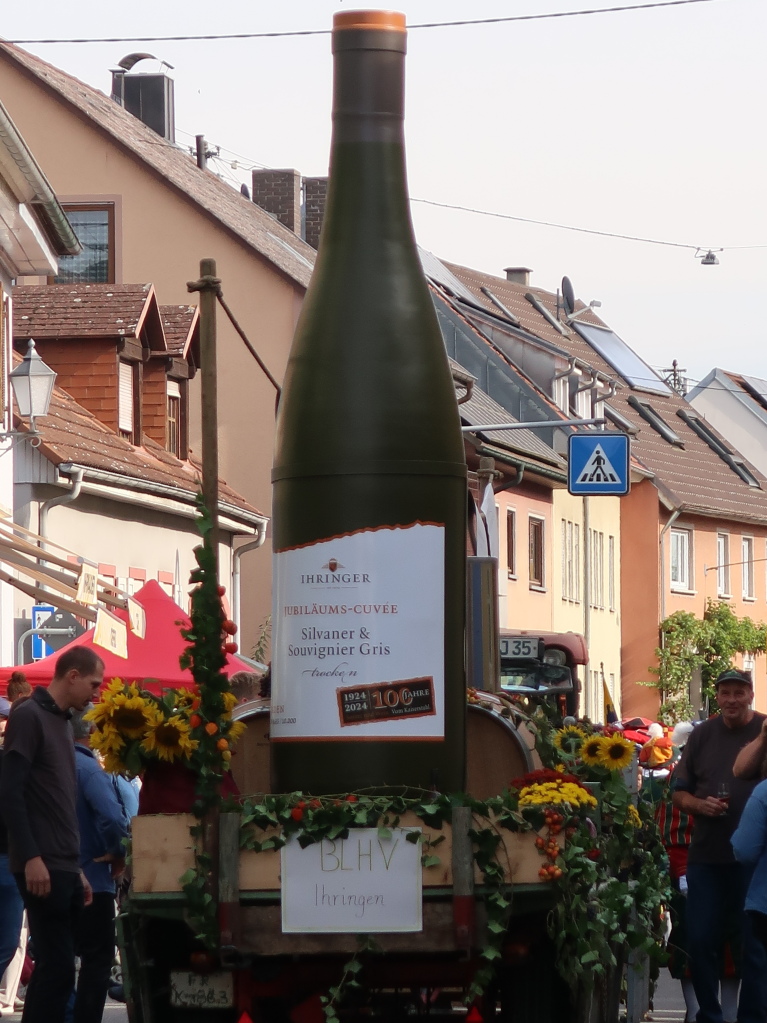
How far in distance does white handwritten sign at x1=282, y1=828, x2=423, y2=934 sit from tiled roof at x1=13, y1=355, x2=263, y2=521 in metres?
16.4

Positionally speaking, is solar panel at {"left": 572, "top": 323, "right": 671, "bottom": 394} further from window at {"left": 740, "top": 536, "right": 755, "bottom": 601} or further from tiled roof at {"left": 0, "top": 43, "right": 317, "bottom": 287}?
tiled roof at {"left": 0, "top": 43, "right": 317, "bottom": 287}

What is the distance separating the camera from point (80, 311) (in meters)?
28.2

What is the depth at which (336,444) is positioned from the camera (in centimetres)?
829

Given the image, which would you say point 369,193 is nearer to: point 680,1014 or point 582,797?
point 582,797

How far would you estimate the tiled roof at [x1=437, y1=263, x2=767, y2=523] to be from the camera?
57656mm

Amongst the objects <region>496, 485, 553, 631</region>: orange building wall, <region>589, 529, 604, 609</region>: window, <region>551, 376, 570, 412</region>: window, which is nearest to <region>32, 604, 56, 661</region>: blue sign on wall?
<region>496, 485, 553, 631</region>: orange building wall

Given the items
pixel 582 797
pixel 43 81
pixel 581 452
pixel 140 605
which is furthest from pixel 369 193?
pixel 43 81

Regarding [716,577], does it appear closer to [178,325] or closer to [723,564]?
[723,564]

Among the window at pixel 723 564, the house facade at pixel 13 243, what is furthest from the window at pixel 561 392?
the house facade at pixel 13 243

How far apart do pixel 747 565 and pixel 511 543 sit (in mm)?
19278

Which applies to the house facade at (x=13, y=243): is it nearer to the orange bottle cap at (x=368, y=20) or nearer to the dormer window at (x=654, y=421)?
the orange bottle cap at (x=368, y=20)

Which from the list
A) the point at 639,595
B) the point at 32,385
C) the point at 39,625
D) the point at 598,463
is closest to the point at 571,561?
the point at 639,595

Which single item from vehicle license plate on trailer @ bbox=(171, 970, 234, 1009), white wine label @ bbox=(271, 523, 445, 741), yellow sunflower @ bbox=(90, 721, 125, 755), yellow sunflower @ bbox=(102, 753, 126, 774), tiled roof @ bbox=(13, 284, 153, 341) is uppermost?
tiled roof @ bbox=(13, 284, 153, 341)

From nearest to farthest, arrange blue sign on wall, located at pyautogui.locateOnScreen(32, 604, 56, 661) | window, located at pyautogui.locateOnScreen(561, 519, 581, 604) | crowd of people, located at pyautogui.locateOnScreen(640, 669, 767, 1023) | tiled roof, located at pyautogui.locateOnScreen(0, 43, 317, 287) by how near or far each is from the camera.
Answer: crowd of people, located at pyautogui.locateOnScreen(640, 669, 767, 1023) → blue sign on wall, located at pyautogui.locateOnScreen(32, 604, 56, 661) → tiled roof, located at pyautogui.locateOnScreen(0, 43, 317, 287) → window, located at pyautogui.locateOnScreen(561, 519, 581, 604)
